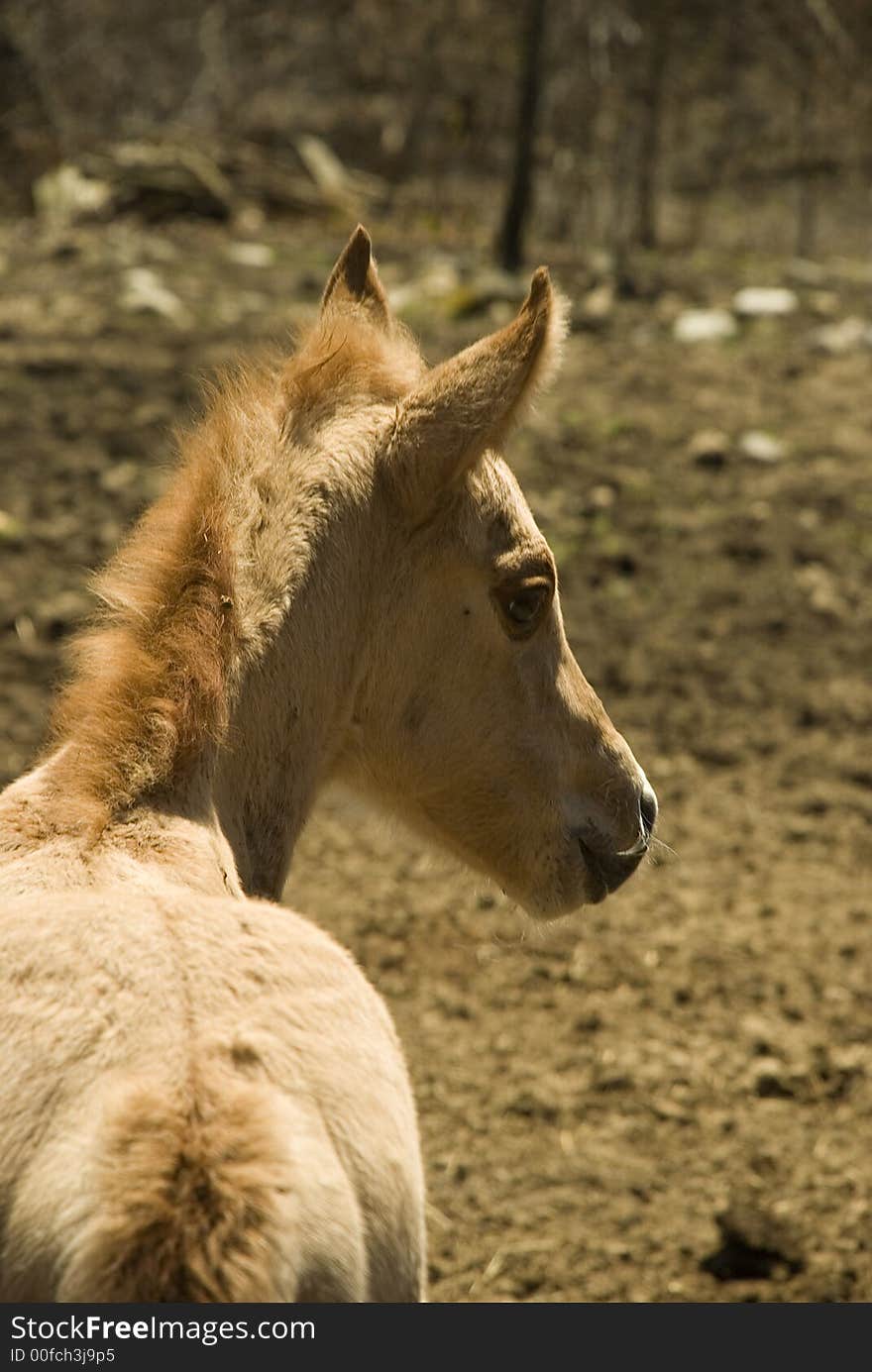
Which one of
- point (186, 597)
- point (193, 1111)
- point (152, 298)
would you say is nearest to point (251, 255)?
point (152, 298)

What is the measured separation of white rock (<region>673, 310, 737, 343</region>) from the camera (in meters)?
10.5

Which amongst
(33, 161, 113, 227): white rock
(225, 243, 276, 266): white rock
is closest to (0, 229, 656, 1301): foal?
(225, 243, 276, 266): white rock

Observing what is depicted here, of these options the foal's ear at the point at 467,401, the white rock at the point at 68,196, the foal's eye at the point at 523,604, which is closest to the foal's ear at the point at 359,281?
the foal's ear at the point at 467,401

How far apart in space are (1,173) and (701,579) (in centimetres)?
793

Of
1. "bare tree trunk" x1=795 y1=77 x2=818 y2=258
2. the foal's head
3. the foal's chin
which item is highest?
the foal's head

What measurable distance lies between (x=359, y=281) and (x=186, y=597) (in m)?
1.09

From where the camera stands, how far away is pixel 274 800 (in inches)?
115

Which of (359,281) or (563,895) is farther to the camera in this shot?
(359,281)

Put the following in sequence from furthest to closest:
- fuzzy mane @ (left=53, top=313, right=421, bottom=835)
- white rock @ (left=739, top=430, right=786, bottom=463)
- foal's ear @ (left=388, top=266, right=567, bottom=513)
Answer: white rock @ (left=739, top=430, right=786, bottom=463), foal's ear @ (left=388, top=266, right=567, bottom=513), fuzzy mane @ (left=53, top=313, right=421, bottom=835)

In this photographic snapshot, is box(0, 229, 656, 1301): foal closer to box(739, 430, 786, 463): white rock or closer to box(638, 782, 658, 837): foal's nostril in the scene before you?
box(638, 782, 658, 837): foal's nostril

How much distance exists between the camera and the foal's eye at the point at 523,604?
3.03 metres

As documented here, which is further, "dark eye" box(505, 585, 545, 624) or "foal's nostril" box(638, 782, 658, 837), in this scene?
"foal's nostril" box(638, 782, 658, 837)

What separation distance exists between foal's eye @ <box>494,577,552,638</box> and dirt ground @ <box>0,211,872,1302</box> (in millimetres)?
631

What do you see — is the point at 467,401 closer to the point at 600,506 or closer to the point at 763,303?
the point at 600,506
